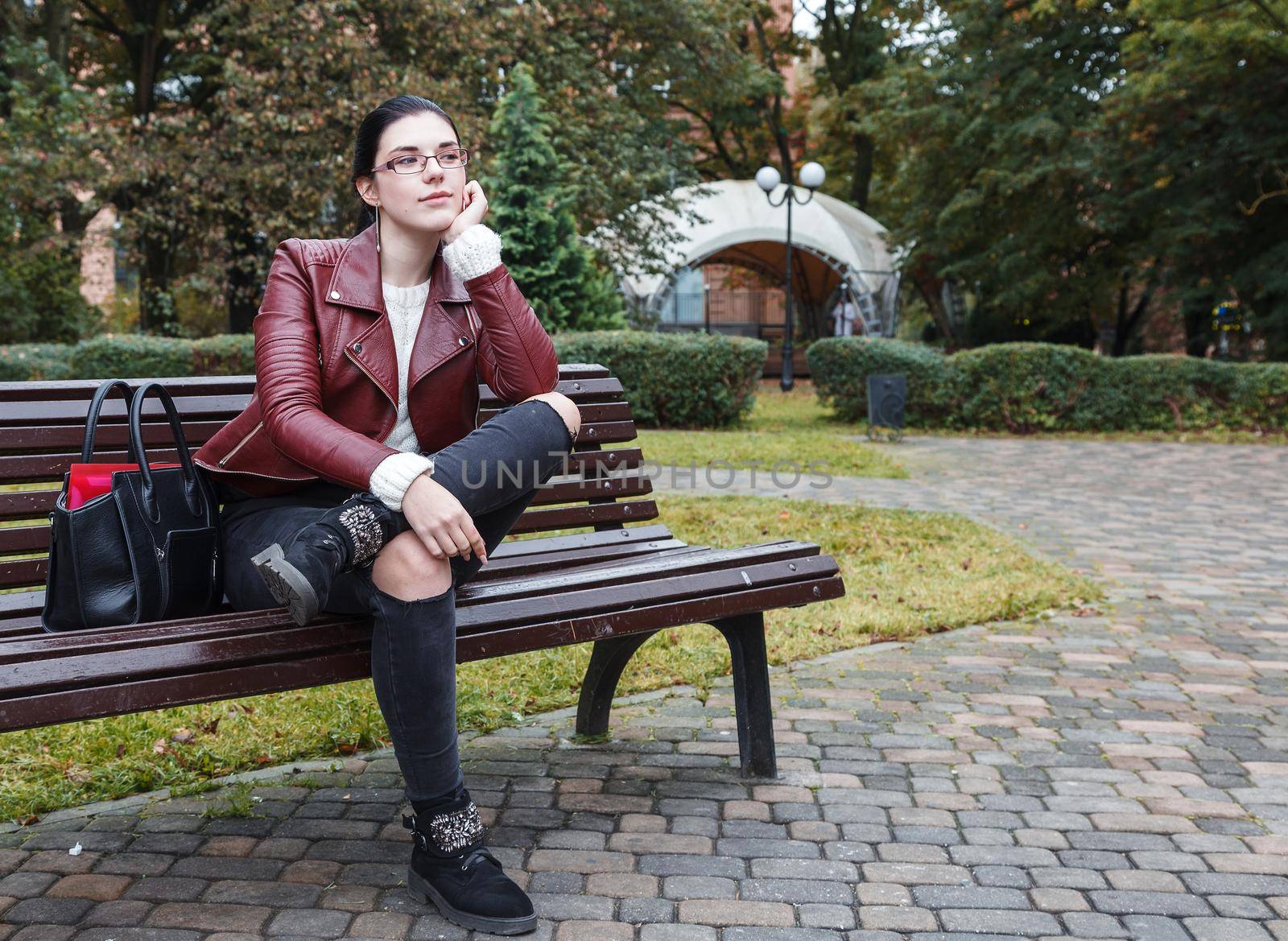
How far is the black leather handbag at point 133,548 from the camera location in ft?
7.78

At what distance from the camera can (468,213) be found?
2.94 m

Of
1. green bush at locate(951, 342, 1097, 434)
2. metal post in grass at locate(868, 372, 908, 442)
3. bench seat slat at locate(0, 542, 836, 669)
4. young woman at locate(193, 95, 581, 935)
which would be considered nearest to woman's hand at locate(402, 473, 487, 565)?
young woman at locate(193, 95, 581, 935)

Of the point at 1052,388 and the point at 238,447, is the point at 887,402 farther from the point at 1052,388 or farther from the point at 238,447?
the point at 238,447

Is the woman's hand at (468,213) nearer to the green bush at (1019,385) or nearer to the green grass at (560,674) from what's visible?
the green grass at (560,674)

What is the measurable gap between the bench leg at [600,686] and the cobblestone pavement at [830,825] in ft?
0.29

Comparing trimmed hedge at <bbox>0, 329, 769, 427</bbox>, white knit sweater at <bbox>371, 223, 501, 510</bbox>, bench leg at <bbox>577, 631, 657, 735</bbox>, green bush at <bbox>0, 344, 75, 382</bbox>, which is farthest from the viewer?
green bush at <bbox>0, 344, 75, 382</bbox>

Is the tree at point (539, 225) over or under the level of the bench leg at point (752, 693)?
over

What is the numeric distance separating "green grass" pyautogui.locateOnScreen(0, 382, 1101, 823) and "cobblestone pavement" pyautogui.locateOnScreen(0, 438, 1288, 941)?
0.12 meters

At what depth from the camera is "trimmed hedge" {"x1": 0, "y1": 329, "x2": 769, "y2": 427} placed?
12188 millimetres

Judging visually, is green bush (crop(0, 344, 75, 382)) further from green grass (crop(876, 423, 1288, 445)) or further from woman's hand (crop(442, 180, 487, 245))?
woman's hand (crop(442, 180, 487, 245))

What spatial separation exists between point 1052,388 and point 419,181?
13.7 m

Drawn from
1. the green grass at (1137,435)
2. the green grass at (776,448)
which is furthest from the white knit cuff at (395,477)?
the green grass at (1137,435)

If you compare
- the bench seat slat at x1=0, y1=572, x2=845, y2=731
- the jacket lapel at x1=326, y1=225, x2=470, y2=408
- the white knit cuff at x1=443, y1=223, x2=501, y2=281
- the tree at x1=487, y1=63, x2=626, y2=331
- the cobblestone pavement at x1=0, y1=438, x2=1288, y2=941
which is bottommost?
the cobblestone pavement at x1=0, y1=438, x2=1288, y2=941

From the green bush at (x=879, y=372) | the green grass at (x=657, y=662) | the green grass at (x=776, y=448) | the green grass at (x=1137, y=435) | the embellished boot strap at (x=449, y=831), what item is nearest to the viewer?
the embellished boot strap at (x=449, y=831)
